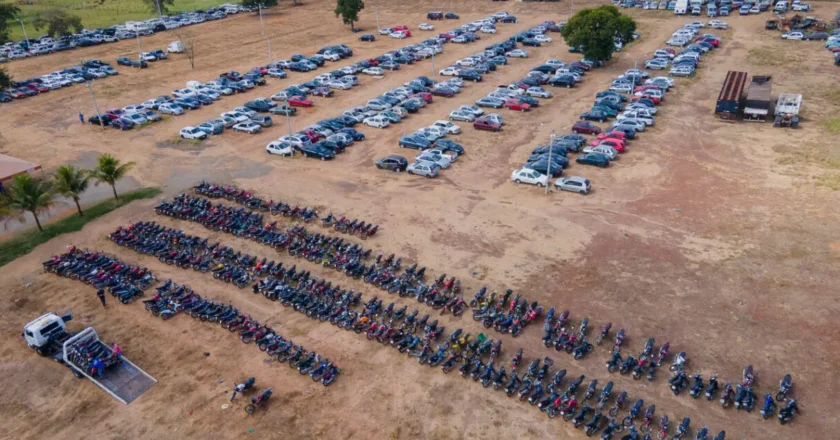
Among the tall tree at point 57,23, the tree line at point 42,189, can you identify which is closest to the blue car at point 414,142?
the tree line at point 42,189

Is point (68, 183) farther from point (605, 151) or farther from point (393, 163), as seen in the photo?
point (605, 151)

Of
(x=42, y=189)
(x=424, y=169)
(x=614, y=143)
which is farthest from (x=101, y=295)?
(x=614, y=143)

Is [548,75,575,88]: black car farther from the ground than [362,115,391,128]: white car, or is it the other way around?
[548,75,575,88]: black car

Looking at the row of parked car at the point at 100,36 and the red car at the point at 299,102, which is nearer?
the red car at the point at 299,102

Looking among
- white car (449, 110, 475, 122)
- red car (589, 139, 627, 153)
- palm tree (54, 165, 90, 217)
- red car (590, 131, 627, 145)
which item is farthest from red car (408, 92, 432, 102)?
palm tree (54, 165, 90, 217)

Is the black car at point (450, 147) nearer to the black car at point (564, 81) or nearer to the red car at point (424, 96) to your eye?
the red car at point (424, 96)

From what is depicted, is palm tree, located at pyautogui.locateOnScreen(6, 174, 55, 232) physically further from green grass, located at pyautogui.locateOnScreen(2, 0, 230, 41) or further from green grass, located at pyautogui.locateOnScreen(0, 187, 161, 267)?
green grass, located at pyautogui.locateOnScreen(2, 0, 230, 41)

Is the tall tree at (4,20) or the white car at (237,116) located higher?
the tall tree at (4,20)
